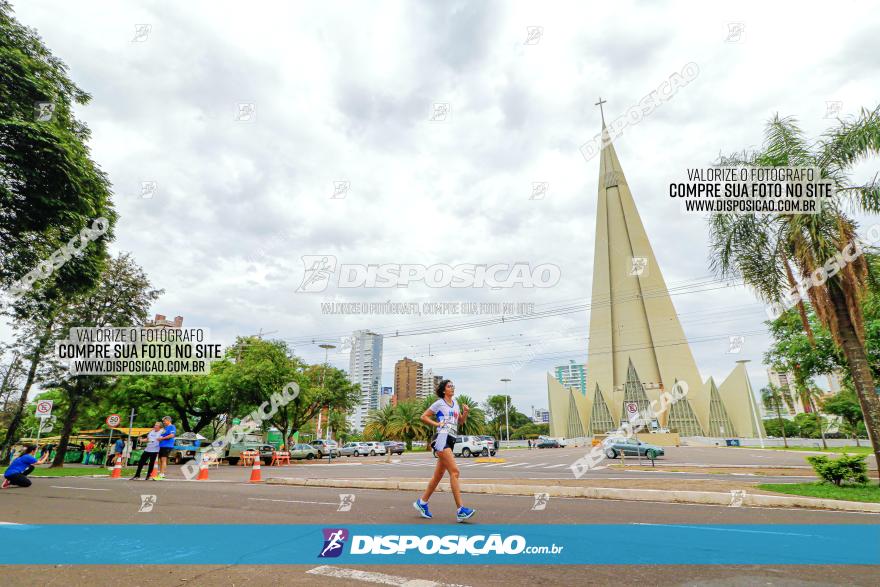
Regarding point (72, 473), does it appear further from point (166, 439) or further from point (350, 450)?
point (350, 450)

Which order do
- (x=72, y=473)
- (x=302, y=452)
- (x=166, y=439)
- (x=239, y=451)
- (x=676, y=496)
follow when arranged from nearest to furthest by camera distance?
(x=676, y=496)
(x=166, y=439)
(x=72, y=473)
(x=239, y=451)
(x=302, y=452)

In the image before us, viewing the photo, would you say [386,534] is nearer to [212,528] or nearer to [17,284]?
[212,528]

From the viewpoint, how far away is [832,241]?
10.3 meters

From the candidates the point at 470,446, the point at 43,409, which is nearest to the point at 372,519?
the point at 43,409

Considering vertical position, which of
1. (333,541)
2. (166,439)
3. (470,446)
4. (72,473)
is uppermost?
(166,439)

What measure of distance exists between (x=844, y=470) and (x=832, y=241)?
5118 millimetres

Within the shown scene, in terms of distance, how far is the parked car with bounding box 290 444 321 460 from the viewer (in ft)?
112

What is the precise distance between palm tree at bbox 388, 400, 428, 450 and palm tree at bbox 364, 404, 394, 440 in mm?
616

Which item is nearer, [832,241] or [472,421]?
[832,241]

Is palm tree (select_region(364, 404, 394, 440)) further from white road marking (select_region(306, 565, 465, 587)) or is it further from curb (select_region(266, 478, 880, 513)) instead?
white road marking (select_region(306, 565, 465, 587))

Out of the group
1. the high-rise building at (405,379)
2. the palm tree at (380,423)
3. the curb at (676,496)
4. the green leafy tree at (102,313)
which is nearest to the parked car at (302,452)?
the green leafy tree at (102,313)

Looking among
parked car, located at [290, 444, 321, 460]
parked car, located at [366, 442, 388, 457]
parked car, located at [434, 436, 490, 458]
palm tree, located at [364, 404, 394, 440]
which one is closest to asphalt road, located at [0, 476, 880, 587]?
parked car, located at [434, 436, 490, 458]

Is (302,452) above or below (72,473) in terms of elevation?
above

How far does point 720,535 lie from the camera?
5297mm
